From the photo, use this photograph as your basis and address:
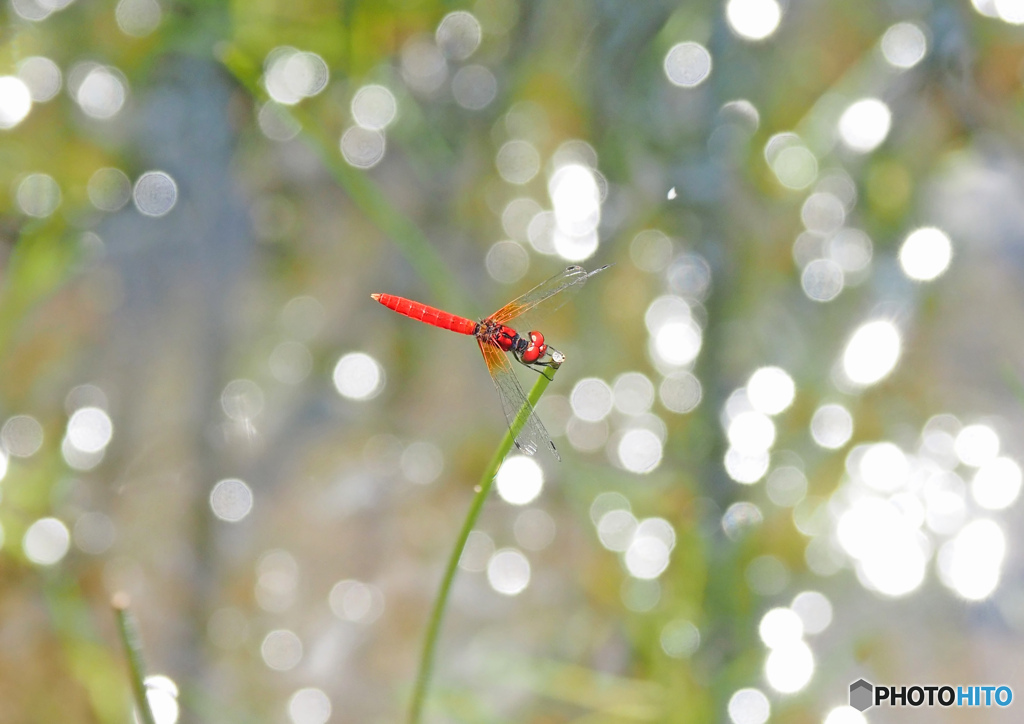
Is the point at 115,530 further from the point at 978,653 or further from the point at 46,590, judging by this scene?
the point at 978,653

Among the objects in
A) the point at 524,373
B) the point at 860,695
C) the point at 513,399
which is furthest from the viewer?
the point at 524,373

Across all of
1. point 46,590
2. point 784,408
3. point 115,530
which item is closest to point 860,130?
point 784,408

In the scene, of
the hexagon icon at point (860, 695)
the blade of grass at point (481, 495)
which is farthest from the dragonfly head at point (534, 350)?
the hexagon icon at point (860, 695)

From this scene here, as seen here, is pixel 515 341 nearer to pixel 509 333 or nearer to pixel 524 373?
pixel 509 333

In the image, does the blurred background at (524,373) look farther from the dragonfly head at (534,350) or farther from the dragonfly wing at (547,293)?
the dragonfly head at (534,350)

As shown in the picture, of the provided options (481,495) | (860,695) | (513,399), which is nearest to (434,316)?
(513,399)

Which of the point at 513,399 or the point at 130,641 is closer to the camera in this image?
the point at 130,641

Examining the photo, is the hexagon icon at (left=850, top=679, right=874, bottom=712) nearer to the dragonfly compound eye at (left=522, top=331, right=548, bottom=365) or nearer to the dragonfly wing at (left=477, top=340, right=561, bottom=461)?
the dragonfly wing at (left=477, top=340, right=561, bottom=461)
